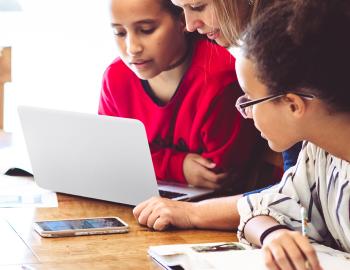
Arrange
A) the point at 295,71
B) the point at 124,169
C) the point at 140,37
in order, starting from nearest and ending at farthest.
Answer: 1. the point at 295,71
2. the point at 124,169
3. the point at 140,37

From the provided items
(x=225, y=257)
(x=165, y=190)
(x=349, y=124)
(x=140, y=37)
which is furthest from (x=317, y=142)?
(x=140, y=37)

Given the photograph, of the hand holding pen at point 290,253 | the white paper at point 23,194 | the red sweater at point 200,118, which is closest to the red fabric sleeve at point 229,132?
the red sweater at point 200,118

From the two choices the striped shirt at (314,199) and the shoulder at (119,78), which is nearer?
the striped shirt at (314,199)

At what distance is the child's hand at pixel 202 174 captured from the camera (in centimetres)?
173

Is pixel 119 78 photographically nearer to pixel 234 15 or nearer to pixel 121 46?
pixel 121 46

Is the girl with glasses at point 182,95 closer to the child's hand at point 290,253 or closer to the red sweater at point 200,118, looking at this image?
the red sweater at point 200,118

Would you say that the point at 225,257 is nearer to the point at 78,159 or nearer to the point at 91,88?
the point at 78,159

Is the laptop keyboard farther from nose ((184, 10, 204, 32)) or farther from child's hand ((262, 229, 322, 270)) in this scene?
child's hand ((262, 229, 322, 270))

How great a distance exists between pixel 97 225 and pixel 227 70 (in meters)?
0.59

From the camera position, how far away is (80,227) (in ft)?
4.56

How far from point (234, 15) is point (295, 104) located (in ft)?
1.39

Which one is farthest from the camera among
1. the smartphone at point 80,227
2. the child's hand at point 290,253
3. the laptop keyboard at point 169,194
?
the laptop keyboard at point 169,194

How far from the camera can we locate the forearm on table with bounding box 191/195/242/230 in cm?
142

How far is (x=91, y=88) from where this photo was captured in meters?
3.21
